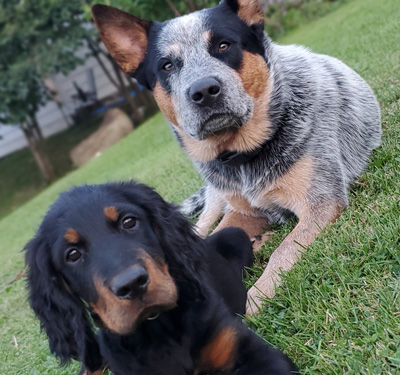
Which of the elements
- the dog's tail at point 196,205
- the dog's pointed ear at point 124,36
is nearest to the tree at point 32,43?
the dog's tail at point 196,205

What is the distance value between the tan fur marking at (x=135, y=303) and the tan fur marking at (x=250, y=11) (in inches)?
84.0

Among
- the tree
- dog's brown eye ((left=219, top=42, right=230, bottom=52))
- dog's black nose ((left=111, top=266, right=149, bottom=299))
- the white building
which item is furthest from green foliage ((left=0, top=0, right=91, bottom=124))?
dog's black nose ((left=111, top=266, right=149, bottom=299))

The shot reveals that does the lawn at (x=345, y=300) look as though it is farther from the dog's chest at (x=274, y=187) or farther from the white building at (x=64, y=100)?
the white building at (x=64, y=100)

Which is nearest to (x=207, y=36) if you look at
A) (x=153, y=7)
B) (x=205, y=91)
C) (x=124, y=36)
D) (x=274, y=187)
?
(x=205, y=91)

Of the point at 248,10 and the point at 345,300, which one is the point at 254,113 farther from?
the point at 345,300

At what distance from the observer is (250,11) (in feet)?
12.5

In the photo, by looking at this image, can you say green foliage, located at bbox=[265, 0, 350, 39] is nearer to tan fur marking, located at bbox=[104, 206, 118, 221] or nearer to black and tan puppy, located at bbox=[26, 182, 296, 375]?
black and tan puppy, located at bbox=[26, 182, 296, 375]

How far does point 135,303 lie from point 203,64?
1953mm

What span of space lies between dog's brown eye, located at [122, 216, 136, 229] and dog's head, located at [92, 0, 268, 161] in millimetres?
1128

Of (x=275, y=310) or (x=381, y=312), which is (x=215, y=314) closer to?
(x=275, y=310)

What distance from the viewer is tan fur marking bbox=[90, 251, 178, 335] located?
2.28 metres

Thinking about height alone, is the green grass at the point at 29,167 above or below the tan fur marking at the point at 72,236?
below

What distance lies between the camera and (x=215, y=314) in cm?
262

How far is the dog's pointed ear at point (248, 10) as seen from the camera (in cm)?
378
